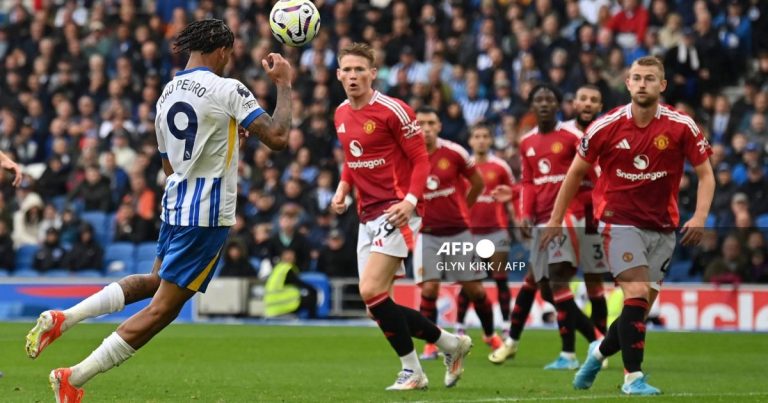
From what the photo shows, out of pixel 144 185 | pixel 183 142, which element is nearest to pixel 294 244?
pixel 144 185

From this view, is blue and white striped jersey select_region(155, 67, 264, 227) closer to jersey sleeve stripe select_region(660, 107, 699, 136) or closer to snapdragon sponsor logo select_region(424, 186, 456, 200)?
jersey sleeve stripe select_region(660, 107, 699, 136)

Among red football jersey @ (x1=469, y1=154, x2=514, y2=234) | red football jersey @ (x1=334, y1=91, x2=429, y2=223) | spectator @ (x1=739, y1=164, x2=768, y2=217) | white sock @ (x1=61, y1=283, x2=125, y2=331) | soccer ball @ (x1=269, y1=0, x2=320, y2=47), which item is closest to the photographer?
white sock @ (x1=61, y1=283, x2=125, y2=331)

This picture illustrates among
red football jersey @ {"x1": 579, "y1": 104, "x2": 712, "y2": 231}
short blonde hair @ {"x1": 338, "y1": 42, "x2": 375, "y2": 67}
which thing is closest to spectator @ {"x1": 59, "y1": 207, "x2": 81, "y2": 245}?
short blonde hair @ {"x1": 338, "y1": 42, "x2": 375, "y2": 67}

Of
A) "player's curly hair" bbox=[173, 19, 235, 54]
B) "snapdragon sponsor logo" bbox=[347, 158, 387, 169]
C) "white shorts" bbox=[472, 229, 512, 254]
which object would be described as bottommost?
"white shorts" bbox=[472, 229, 512, 254]

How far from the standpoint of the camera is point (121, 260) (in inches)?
883

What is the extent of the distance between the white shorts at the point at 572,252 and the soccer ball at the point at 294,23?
4063 mm

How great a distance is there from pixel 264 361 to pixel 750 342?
6.22 metres

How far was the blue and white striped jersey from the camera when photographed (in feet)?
26.1

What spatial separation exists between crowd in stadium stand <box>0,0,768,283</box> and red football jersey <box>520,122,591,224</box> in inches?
218

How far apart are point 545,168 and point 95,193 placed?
12256 mm

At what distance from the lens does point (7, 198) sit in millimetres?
23797

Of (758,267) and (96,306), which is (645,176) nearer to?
(96,306)

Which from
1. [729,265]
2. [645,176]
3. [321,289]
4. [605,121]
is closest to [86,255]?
[321,289]

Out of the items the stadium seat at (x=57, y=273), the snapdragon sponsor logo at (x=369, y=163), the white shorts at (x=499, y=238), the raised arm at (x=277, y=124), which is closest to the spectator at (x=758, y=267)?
the white shorts at (x=499, y=238)
